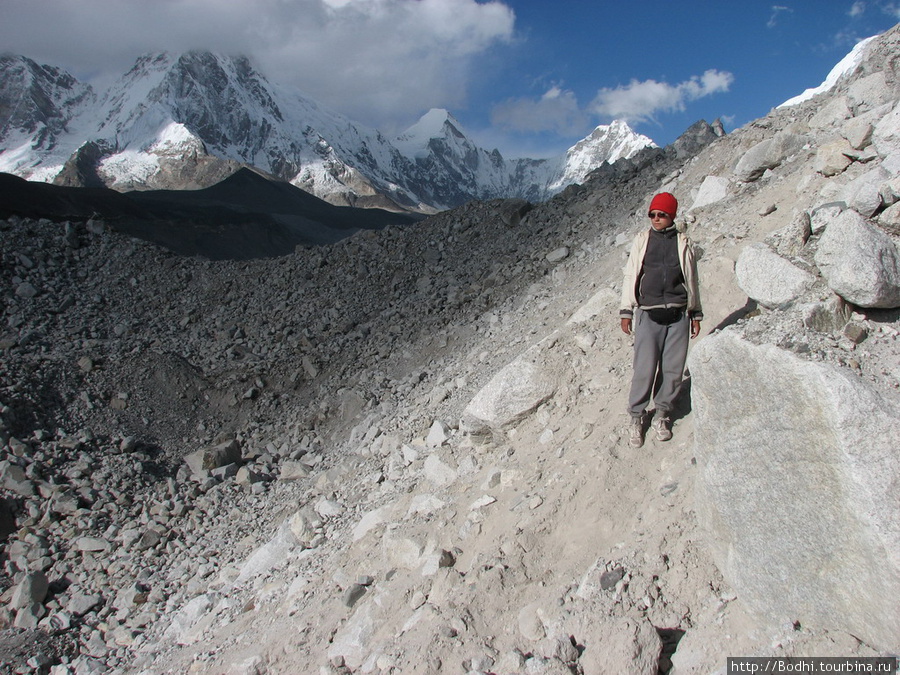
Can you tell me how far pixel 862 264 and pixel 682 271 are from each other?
39.9 inches

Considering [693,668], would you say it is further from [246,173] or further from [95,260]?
[246,173]

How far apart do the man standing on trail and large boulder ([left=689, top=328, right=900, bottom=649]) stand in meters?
0.80

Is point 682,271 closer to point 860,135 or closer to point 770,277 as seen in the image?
point 770,277

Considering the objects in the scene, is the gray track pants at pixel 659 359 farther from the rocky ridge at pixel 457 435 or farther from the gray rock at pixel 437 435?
the gray rock at pixel 437 435

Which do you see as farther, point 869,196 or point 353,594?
point 353,594

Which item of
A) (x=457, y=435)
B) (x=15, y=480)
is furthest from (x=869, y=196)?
(x=15, y=480)

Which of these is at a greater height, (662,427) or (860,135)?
(860,135)

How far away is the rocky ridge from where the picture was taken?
9.57ft

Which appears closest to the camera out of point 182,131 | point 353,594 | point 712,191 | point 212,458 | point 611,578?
point 611,578

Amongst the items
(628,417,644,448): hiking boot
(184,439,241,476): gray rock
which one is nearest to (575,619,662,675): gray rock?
(628,417,644,448): hiking boot

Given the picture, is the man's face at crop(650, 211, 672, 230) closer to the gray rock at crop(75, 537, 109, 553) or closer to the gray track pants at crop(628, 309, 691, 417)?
the gray track pants at crop(628, 309, 691, 417)

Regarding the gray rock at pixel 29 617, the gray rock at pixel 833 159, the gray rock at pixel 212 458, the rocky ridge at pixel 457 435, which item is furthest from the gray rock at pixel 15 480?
the gray rock at pixel 833 159

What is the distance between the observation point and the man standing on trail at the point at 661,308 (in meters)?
3.94

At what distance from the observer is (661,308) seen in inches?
157
